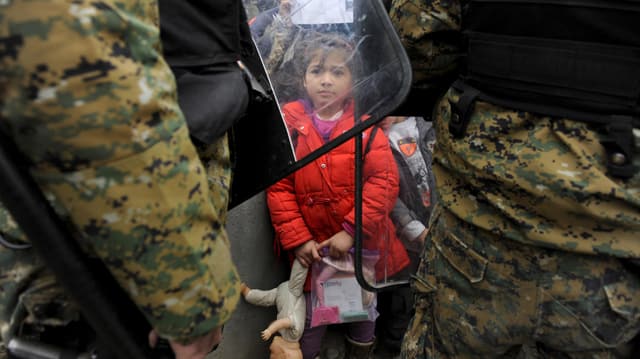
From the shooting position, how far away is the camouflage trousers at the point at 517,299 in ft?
3.94

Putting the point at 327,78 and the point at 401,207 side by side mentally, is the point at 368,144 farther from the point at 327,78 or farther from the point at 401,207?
the point at 327,78

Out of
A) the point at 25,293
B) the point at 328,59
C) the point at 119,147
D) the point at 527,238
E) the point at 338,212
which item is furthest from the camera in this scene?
the point at 338,212

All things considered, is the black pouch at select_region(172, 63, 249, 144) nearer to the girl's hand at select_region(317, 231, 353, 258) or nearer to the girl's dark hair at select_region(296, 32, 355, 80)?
the girl's dark hair at select_region(296, 32, 355, 80)

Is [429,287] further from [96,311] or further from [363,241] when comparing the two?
[96,311]

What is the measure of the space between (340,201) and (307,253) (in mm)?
275

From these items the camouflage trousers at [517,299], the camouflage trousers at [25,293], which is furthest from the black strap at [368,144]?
the camouflage trousers at [25,293]

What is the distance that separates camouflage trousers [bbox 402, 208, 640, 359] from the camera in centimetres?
120

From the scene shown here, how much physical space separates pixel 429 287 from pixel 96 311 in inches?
40.7

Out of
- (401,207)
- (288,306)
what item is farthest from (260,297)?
(401,207)

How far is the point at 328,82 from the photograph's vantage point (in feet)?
4.29

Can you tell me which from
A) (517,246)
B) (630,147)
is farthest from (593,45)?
(517,246)

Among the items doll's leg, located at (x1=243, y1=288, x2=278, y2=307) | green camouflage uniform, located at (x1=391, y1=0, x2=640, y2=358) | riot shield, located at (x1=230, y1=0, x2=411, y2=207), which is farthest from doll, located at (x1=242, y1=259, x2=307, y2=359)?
riot shield, located at (x1=230, y1=0, x2=411, y2=207)

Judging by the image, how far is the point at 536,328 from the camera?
1.29 metres

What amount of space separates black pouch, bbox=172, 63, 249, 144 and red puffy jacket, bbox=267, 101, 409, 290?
3.02ft
